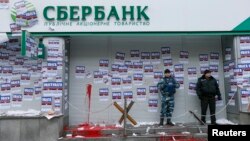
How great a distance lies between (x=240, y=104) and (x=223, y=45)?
233cm

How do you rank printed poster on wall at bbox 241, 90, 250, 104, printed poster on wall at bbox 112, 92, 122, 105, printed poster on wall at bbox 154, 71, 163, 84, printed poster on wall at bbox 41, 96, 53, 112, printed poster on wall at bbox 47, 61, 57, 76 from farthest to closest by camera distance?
printed poster on wall at bbox 154, 71, 163, 84, printed poster on wall at bbox 112, 92, 122, 105, printed poster on wall at bbox 241, 90, 250, 104, printed poster on wall at bbox 47, 61, 57, 76, printed poster on wall at bbox 41, 96, 53, 112

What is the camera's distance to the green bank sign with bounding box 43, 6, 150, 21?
35.5 feet

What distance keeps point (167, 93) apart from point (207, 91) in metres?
1.31

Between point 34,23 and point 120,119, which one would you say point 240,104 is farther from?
point 34,23

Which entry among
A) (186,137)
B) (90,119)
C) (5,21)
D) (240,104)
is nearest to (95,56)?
(90,119)

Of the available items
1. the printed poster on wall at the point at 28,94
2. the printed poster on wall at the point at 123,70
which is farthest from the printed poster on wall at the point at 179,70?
the printed poster on wall at the point at 28,94

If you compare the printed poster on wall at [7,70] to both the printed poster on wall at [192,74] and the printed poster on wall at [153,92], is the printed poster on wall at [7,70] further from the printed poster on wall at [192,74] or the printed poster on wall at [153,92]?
the printed poster on wall at [192,74]

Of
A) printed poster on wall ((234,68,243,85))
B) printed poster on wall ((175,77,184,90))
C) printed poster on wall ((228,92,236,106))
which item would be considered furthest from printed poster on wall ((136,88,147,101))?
printed poster on wall ((234,68,243,85))

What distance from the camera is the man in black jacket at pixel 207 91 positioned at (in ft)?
35.4

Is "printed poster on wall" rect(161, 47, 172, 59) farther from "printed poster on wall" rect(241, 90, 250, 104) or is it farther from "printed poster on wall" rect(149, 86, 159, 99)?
"printed poster on wall" rect(241, 90, 250, 104)

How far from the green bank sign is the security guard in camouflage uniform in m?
2.13

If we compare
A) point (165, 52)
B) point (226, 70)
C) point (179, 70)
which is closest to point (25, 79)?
point (165, 52)

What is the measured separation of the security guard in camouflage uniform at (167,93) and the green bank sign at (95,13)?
6.98 feet

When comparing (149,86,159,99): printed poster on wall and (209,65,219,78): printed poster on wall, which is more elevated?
(209,65,219,78): printed poster on wall
